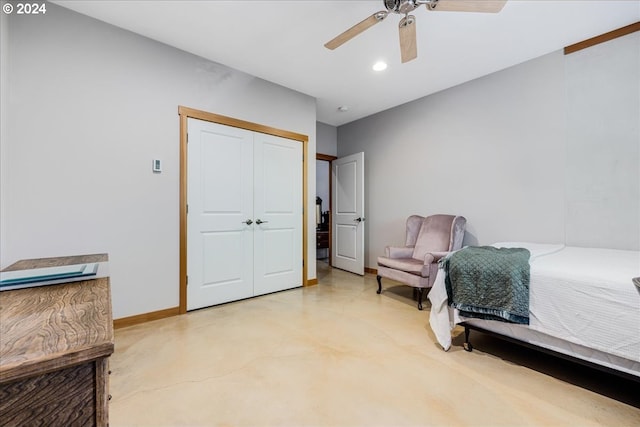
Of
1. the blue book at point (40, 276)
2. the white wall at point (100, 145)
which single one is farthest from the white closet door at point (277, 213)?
the blue book at point (40, 276)

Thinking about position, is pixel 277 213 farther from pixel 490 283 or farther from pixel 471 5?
pixel 471 5

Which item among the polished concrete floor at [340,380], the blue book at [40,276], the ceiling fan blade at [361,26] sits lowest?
the polished concrete floor at [340,380]

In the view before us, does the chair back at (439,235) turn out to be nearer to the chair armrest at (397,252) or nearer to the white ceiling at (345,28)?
the chair armrest at (397,252)

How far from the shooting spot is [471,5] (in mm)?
1755

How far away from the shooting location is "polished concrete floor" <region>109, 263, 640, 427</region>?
55.6 inches

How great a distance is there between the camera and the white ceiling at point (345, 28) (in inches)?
85.7

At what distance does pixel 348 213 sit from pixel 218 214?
7.56ft

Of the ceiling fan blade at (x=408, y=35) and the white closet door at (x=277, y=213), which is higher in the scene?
the ceiling fan blade at (x=408, y=35)

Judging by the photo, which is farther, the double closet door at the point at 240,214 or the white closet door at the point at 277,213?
the white closet door at the point at 277,213

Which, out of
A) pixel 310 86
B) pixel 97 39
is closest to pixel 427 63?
pixel 310 86

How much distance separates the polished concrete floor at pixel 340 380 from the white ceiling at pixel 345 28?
2.66m

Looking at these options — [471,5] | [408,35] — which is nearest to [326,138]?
[408,35]

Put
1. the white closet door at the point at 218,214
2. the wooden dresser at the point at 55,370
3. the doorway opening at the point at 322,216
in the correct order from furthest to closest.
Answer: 1. the doorway opening at the point at 322,216
2. the white closet door at the point at 218,214
3. the wooden dresser at the point at 55,370

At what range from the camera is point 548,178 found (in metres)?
2.82
